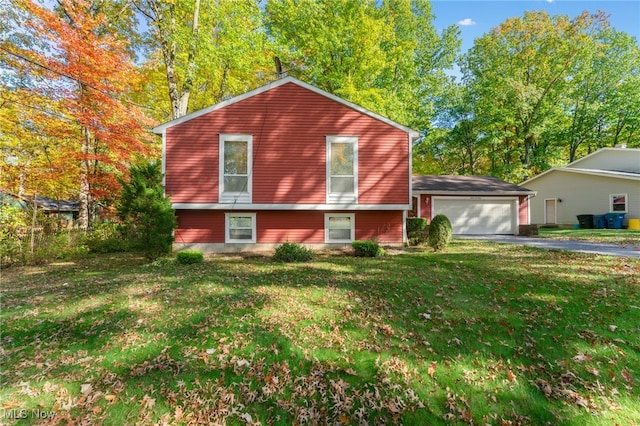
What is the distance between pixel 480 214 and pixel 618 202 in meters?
9.22

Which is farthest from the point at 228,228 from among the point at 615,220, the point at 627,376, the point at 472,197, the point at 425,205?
the point at 615,220

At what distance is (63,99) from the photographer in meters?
11.1

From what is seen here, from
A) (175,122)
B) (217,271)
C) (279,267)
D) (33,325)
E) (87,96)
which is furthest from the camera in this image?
(87,96)

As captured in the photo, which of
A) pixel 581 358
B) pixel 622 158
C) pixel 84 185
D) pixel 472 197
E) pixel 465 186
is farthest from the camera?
A: pixel 622 158

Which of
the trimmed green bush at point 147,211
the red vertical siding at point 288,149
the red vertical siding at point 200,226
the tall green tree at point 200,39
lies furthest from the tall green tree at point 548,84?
the trimmed green bush at point 147,211

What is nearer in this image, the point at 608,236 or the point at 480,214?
the point at 608,236

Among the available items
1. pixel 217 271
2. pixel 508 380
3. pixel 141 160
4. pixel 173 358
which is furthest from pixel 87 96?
pixel 508 380

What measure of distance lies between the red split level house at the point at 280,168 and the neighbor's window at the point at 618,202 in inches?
651

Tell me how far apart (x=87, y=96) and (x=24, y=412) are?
12.6 meters

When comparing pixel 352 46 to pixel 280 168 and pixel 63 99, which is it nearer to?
pixel 280 168

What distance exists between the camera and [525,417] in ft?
9.21

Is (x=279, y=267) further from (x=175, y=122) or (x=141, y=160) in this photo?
(x=141, y=160)

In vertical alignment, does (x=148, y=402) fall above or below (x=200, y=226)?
below

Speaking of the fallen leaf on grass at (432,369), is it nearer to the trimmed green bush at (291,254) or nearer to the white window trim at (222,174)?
the trimmed green bush at (291,254)
